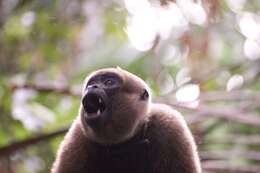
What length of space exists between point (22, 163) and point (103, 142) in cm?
256

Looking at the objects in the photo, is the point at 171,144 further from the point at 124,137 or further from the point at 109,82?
the point at 109,82

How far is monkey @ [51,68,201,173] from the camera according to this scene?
12.6 feet

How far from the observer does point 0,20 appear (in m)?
4.85

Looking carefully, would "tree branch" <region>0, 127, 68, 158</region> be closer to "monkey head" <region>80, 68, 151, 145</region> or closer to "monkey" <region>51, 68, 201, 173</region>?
"monkey" <region>51, 68, 201, 173</region>

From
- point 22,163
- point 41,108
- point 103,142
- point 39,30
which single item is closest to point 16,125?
point 41,108

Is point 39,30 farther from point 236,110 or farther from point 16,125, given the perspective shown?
point 236,110

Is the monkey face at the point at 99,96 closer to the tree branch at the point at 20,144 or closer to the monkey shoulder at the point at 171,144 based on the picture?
the monkey shoulder at the point at 171,144

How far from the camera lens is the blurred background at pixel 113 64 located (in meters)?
4.75

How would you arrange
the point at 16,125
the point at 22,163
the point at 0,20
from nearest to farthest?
the point at 0,20 < the point at 16,125 < the point at 22,163

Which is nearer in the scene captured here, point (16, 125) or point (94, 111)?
point (94, 111)

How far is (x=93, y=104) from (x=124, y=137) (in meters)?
0.29

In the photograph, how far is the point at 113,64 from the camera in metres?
7.09

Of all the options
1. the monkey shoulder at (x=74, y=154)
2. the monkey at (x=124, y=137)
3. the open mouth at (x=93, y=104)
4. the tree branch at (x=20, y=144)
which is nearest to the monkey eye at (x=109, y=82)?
the monkey at (x=124, y=137)

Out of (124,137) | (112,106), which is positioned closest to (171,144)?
(124,137)
